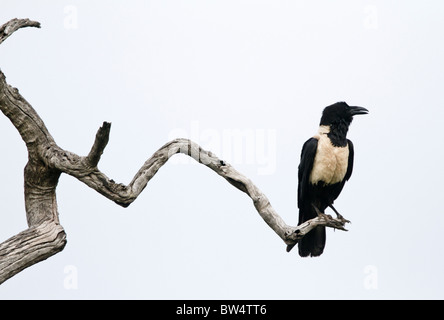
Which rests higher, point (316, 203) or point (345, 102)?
point (345, 102)

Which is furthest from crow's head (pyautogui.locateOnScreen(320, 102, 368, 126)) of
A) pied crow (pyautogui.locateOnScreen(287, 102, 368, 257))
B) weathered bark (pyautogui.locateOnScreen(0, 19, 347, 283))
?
weathered bark (pyautogui.locateOnScreen(0, 19, 347, 283))

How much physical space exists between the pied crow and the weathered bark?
104cm

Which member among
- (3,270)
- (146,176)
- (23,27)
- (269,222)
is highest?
(23,27)

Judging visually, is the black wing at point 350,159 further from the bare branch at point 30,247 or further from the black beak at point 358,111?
the bare branch at point 30,247

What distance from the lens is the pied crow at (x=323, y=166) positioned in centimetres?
680

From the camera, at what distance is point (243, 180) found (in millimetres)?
5762

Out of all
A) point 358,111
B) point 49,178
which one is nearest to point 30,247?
point 49,178

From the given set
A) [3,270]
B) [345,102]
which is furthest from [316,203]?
[3,270]

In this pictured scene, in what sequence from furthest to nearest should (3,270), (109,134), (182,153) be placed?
(182,153) < (3,270) < (109,134)

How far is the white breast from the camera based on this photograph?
6.78 metres

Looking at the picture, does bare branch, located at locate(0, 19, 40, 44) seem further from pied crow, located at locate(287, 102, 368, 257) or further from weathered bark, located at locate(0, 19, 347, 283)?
pied crow, located at locate(287, 102, 368, 257)

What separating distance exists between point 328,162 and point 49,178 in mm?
2794

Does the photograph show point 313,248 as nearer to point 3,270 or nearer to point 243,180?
point 243,180

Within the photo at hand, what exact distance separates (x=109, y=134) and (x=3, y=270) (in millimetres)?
1463
